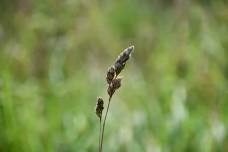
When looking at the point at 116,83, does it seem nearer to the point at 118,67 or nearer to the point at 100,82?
the point at 118,67

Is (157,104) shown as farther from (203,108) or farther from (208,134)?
(208,134)

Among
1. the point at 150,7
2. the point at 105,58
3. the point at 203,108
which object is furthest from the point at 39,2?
the point at 150,7

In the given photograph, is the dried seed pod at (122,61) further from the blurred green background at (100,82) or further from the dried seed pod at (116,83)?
the blurred green background at (100,82)

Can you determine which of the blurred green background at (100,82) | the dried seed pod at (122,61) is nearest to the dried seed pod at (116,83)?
the dried seed pod at (122,61)

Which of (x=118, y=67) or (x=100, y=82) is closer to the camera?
(x=118, y=67)

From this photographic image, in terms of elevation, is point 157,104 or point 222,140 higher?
point 157,104

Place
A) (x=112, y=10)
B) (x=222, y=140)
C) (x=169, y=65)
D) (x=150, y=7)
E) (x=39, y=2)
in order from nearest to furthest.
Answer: (x=222, y=140), (x=169, y=65), (x=39, y=2), (x=112, y=10), (x=150, y=7)

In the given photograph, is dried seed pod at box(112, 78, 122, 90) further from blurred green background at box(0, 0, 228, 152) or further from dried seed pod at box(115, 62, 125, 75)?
blurred green background at box(0, 0, 228, 152)

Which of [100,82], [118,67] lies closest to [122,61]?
Answer: [118,67]
